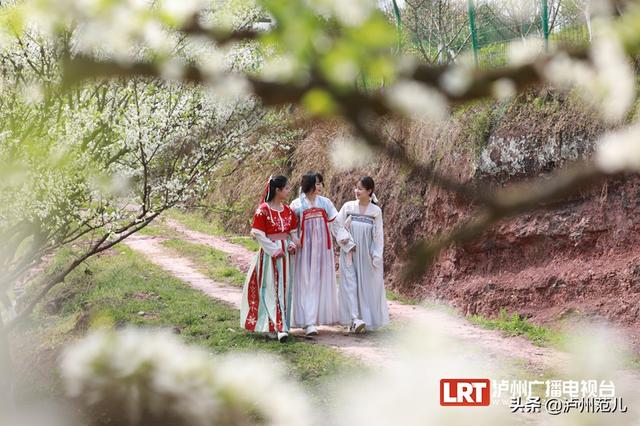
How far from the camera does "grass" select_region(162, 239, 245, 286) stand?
485 inches

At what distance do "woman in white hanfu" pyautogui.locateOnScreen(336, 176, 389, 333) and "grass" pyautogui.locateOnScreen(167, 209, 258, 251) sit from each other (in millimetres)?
7338

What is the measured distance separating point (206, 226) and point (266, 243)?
11.4m

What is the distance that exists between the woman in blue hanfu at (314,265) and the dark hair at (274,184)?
47 centimetres

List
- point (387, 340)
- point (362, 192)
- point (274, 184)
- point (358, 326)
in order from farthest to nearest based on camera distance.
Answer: point (358, 326) → point (362, 192) → point (274, 184) → point (387, 340)

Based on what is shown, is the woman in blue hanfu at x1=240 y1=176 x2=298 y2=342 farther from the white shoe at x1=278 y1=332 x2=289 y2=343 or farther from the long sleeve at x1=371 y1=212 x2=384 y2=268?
the long sleeve at x1=371 y1=212 x2=384 y2=268

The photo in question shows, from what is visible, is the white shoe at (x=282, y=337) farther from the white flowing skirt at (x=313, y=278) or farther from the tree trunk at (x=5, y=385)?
the tree trunk at (x=5, y=385)

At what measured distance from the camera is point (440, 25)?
12.1 meters

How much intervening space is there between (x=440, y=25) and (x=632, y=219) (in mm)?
4726

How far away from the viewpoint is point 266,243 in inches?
290

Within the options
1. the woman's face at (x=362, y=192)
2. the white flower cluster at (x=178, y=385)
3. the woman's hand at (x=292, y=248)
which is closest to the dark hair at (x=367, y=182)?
the woman's face at (x=362, y=192)

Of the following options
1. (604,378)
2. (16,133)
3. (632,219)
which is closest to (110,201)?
(16,133)

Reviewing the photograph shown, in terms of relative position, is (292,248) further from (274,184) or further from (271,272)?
(274,184)

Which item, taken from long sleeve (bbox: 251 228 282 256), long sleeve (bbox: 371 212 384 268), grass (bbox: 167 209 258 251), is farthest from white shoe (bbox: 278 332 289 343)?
grass (bbox: 167 209 258 251)

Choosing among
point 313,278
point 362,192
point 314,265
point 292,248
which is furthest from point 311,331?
point 362,192
